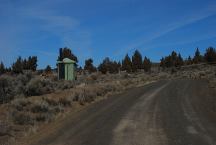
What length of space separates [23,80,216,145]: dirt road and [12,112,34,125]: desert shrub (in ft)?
4.69

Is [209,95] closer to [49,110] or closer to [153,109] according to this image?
[153,109]

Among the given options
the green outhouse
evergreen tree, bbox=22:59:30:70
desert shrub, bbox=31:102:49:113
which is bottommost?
desert shrub, bbox=31:102:49:113

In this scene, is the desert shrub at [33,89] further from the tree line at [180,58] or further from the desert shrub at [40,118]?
the tree line at [180,58]

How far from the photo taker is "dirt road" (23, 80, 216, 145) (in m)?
11.2

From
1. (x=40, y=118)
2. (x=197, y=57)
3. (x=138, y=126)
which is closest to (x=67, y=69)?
(x=40, y=118)

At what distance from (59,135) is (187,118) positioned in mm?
5229

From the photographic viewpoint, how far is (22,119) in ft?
52.7

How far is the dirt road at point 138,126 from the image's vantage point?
1124cm

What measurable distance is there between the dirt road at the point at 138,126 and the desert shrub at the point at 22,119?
4.69 feet

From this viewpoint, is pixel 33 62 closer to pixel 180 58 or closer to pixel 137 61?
pixel 137 61

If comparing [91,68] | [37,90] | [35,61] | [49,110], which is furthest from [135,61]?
[49,110]

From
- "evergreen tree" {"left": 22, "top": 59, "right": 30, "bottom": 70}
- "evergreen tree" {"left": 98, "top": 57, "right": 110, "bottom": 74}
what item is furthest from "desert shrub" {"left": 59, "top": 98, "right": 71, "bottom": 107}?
"evergreen tree" {"left": 98, "top": 57, "right": 110, "bottom": 74}

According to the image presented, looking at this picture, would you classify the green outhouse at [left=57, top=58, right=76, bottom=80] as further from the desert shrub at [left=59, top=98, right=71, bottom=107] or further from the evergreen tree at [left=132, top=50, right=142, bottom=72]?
the evergreen tree at [left=132, top=50, right=142, bottom=72]

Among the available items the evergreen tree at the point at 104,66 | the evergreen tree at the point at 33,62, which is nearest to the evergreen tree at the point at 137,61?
the evergreen tree at the point at 104,66
